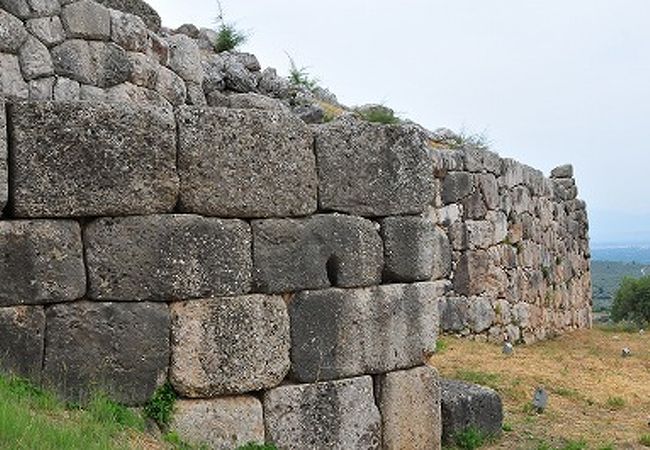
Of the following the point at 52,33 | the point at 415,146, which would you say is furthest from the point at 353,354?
the point at 52,33

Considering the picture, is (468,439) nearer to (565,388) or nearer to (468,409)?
(468,409)

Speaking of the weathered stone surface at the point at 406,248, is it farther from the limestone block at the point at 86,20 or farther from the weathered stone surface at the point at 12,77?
the limestone block at the point at 86,20

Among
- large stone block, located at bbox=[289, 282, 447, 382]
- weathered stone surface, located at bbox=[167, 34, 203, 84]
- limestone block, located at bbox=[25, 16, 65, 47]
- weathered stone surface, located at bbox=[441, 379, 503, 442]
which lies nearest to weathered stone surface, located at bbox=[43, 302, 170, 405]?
large stone block, located at bbox=[289, 282, 447, 382]

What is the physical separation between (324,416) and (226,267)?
1.34m

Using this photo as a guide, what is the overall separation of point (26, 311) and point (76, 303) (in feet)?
1.01

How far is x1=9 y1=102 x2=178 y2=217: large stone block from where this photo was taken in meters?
5.73

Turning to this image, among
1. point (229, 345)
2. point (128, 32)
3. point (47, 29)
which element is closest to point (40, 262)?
point (229, 345)

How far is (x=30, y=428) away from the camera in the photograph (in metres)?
4.75

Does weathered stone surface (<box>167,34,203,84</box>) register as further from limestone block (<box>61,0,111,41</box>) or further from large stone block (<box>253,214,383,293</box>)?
large stone block (<box>253,214,383,293</box>)

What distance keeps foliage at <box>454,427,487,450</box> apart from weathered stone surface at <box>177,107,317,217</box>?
2703 mm

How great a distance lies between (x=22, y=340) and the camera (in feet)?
18.6

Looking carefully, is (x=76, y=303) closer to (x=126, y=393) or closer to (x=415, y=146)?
(x=126, y=393)

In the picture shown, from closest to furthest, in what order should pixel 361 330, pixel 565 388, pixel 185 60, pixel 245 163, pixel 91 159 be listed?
pixel 91 159
pixel 245 163
pixel 361 330
pixel 185 60
pixel 565 388

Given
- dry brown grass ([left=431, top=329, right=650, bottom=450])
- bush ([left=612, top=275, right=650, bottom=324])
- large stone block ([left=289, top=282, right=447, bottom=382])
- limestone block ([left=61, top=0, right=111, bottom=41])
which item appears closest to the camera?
large stone block ([left=289, top=282, right=447, bottom=382])
